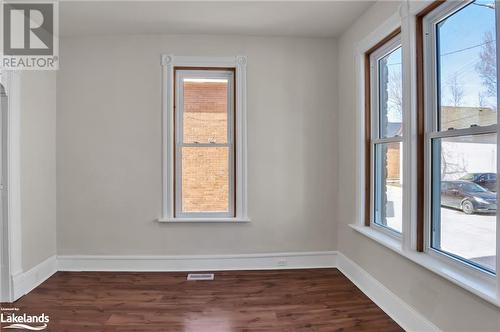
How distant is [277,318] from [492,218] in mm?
1664

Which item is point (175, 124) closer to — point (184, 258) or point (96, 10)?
point (96, 10)

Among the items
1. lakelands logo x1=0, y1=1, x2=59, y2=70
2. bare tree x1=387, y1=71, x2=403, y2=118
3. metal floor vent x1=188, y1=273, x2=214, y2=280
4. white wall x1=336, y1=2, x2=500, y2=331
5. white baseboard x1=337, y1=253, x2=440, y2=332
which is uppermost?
lakelands logo x1=0, y1=1, x2=59, y2=70

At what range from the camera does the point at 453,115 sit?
201cm

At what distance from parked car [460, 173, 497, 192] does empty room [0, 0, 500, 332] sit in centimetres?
1

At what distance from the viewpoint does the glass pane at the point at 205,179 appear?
354cm

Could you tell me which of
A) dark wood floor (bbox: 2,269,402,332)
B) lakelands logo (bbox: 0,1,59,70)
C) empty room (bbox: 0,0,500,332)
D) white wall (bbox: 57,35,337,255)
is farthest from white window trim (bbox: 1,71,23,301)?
white wall (bbox: 57,35,337,255)

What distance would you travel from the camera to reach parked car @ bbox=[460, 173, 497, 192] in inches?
67.6

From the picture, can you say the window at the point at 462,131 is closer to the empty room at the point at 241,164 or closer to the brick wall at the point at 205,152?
the empty room at the point at 241,164

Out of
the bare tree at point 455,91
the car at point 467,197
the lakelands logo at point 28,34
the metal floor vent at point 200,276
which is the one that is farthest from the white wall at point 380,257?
the lakelands logo at point 28,34

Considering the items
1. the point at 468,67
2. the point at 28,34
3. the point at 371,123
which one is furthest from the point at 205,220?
the point at 468,67

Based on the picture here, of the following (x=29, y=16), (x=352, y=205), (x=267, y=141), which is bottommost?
(x=352, y=205)

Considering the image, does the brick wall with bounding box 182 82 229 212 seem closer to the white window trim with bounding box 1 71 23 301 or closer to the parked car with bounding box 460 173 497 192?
the white window trim with bounding box 1 71 23 301

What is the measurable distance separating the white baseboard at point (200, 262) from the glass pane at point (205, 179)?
0.59 m

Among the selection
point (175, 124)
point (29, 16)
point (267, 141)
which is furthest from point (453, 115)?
point (29, 16)
